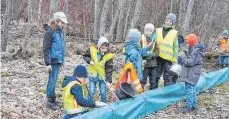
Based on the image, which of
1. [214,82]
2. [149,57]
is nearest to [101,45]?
[149,57]

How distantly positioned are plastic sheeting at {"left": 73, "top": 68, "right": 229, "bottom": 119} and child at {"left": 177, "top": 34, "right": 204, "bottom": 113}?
46 centimetres

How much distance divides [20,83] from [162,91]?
337 centimetres

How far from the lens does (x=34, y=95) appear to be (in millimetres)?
8117

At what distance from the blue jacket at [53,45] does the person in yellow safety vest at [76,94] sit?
112 centimetres

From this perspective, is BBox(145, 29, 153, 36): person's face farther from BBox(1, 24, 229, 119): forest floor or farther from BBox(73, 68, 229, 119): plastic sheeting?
BBox(1, 24, 229, 119): forest floor

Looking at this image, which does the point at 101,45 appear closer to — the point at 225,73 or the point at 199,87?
the point at 199,87

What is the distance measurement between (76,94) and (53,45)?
1519 millimetres

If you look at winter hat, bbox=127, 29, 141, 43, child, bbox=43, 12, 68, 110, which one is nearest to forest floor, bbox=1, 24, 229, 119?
child, bbox=43, 12, 68, 110

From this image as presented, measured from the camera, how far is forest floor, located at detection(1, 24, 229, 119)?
706 centimetres

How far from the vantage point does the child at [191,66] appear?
7.92 metres

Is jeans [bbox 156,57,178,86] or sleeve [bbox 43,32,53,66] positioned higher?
sleeve [bbox 43,32,53,66]

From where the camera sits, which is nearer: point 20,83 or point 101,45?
point 101,45

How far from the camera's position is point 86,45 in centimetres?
1599

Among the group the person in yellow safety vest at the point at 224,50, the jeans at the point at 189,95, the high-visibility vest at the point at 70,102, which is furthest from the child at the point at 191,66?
the person in yellow safety vest at the point at 224,50
